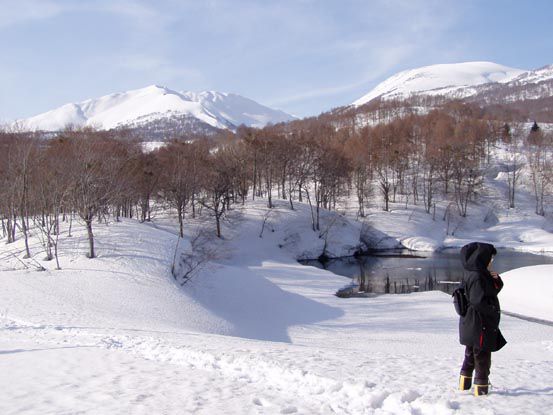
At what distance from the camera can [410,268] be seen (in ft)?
137

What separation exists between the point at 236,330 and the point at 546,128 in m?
108

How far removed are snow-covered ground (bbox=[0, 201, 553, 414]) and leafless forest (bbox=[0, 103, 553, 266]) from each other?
12.8ft

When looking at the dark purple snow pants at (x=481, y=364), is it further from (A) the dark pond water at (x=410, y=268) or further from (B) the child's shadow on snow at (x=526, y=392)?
(A) the dark pond water at (x=410, y=268)

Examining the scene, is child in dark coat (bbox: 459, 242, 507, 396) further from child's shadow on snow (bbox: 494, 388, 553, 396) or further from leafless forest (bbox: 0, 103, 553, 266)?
leafless forest (bbox: 0, 103, 553, 266)

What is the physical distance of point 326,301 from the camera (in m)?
27.1

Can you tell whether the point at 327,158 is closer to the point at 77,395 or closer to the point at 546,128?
the point at 77,395

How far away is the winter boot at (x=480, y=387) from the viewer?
21.0ft

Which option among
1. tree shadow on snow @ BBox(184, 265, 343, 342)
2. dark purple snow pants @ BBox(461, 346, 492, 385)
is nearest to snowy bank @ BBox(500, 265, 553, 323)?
tree shadow on snow @ BBox(184, 265, 343, 342)

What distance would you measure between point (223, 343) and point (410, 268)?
33043mm

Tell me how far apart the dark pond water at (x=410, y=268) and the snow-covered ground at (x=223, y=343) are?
13.0 ft

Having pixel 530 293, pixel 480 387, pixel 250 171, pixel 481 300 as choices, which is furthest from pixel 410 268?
pixel 481 300

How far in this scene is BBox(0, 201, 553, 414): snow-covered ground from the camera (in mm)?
6500

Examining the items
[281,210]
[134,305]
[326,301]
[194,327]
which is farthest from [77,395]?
[281,210]

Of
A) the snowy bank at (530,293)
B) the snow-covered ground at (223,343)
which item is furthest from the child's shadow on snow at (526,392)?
the snowy bank at (530,293)
